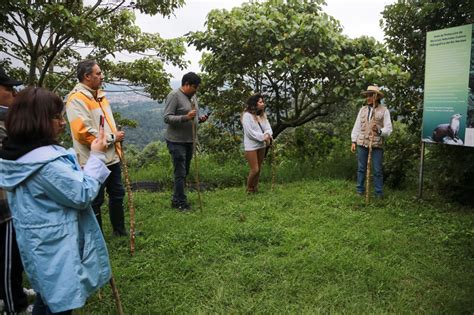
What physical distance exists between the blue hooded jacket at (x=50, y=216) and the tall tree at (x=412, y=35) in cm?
552

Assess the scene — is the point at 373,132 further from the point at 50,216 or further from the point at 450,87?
the point at 50,216

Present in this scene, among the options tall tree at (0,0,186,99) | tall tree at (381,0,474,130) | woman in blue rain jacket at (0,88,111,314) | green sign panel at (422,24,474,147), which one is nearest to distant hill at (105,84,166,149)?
tall tree at (0,0,186,99)

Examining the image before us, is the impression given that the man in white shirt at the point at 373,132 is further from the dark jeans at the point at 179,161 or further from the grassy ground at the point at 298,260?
the dark jeans at the point at 179,161

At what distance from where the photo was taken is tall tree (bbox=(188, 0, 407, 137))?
23.7ft

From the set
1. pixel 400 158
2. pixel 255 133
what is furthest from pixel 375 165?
pixel 255 133

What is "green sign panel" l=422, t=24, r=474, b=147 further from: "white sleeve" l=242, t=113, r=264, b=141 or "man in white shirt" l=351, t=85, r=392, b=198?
"white sleeve" l=242, t=113, r=264, b=141

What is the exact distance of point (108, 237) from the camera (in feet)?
15.1

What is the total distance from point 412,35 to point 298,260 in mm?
4725

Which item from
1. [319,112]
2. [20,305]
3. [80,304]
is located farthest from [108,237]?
[319,112]

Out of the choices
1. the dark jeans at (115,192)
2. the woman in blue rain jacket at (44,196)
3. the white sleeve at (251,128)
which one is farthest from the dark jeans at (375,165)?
the woman in blue rain jacket at (44,196)

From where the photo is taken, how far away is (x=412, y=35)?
6512 mm

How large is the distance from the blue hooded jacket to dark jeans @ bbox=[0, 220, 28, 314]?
1.86 feet

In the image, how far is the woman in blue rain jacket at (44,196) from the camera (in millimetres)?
2045

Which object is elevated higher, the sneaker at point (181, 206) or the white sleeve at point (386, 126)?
the white sleeve at point (386, 126)
